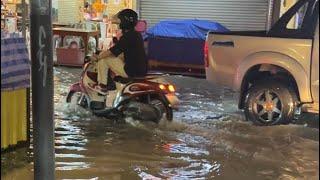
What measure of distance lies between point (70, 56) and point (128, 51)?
827 cm

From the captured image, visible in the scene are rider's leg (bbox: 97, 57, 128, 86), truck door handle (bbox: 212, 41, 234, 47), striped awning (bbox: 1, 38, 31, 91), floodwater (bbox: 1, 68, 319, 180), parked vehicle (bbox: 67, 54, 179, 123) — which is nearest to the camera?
striped awning (bbox: 1, 38, 31, 91)

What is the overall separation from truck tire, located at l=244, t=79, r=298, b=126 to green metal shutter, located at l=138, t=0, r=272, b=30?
8617mm

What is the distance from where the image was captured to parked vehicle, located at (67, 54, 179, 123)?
8406 millimetres

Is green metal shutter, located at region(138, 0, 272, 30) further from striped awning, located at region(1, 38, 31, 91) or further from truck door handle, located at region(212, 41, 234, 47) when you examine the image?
striped awning, located at region(1, 38, 31, 91)

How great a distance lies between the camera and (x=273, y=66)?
8.81 m

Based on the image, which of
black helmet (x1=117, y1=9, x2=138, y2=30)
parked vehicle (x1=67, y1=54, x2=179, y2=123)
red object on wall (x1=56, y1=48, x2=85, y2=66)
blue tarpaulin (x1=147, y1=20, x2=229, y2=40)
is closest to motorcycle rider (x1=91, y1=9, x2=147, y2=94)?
black helmet (x1=117, y1=9, x2=138, y2=30)

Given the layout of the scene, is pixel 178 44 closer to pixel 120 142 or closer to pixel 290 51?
pixel 290 51

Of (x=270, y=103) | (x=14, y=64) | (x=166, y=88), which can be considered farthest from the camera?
(x=270, y=103)

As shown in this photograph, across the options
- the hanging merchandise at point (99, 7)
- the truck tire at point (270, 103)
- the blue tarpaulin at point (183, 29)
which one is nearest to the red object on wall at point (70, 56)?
the blue tarpaulin at point (183, 29)

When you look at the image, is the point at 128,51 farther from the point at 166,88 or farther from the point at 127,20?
the point at 166,88

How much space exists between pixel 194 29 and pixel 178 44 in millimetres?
590

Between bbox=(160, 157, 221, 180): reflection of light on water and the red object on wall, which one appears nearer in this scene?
bbox=(160, 157, 221, 180): reflection of light on water

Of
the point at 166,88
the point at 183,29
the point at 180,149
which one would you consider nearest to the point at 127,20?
the point at 166,88

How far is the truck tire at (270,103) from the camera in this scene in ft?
27.8
